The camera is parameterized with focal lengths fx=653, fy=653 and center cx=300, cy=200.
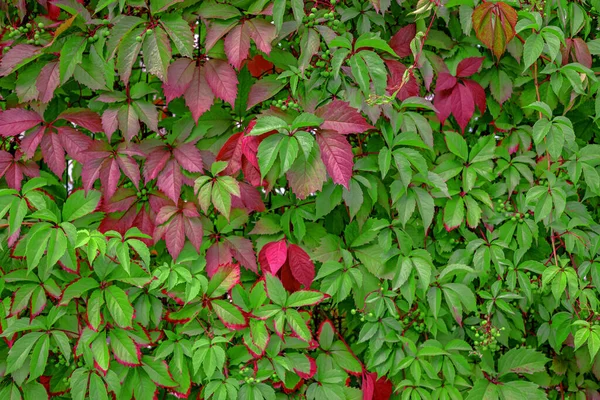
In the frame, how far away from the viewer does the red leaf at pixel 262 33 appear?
1.86m

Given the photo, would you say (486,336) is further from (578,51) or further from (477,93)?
(578,51)

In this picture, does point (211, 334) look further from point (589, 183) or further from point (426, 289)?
point (589, 183)

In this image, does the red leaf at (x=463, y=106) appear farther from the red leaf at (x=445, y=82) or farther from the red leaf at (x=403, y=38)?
the red leaf at (x=403, y=38)

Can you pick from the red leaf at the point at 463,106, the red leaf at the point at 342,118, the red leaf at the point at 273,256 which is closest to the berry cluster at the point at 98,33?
the red leaf at the point at 342,118

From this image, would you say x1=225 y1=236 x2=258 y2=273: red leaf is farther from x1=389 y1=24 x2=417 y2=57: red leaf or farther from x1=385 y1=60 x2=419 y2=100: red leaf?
x1=389 y1=24 x2=417 y2=57: red leaf

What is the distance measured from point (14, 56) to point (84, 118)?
27 cm

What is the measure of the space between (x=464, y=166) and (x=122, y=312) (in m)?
1.16

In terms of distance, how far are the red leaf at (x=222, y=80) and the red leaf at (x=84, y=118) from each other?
1.27ft

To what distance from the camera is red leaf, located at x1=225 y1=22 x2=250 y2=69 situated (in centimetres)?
186

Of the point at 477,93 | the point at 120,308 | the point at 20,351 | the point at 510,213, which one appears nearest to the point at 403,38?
the point at 477,93

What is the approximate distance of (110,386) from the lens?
1.92 metres

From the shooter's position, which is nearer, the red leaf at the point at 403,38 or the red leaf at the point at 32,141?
the red leaf at the point at 32,141

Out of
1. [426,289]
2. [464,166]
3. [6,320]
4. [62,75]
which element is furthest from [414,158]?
[6,320]

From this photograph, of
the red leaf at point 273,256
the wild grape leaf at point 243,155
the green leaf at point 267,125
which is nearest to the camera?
the green leaf at point 267,125
